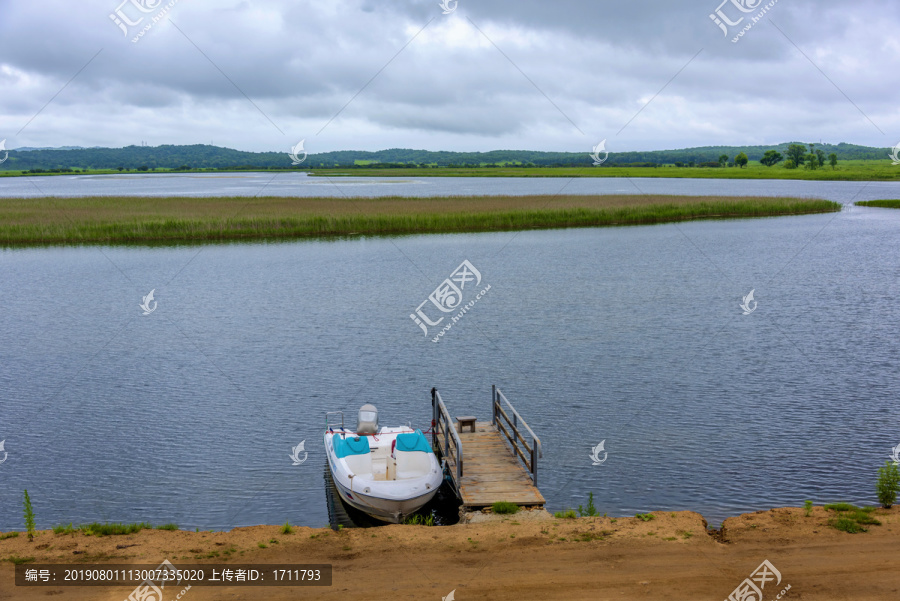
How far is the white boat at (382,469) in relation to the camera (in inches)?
598

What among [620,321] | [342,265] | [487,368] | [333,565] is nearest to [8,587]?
[333,565]

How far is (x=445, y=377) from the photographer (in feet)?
82.6

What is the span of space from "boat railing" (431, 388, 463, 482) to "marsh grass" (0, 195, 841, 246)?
49.1m

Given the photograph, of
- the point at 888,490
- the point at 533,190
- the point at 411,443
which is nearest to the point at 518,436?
the point at 411,443

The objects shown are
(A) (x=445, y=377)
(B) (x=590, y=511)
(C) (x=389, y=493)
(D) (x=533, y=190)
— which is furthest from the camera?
(D) (x=533, y=190)

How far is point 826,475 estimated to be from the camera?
17.3 meters

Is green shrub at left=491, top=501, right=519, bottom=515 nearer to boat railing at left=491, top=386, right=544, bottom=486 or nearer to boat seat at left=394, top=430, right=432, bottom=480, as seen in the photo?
boat railing at left=491, top=386, right=544, bottom=486

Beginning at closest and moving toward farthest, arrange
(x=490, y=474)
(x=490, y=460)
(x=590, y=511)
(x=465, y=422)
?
(x=590, y=511), (x=490, y=474), (x=490, y=460), (x=465, y=422)

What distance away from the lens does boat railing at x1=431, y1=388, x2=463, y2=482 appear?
51.9 ft

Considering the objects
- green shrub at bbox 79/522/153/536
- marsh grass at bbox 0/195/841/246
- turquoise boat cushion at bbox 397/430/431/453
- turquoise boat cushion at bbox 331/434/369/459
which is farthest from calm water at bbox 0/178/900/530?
marsh grass at bbox 0/195/841/246

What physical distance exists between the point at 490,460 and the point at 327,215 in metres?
56.8

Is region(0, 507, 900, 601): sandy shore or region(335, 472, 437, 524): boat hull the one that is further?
region(335, 472, 437, 524): boat hull

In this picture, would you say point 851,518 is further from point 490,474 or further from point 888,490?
point 490,474

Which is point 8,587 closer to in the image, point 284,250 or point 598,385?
point 598,385
